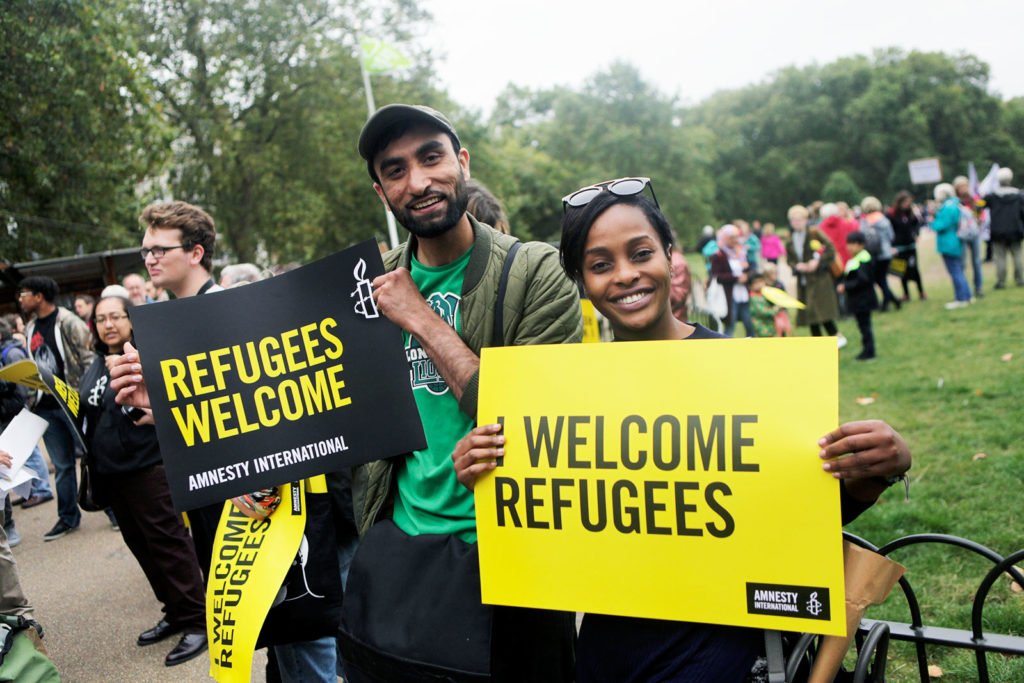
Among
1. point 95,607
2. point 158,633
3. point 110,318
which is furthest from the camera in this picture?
point 95,607

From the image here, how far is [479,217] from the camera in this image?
10.4ft

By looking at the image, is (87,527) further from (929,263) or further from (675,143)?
(675,143)

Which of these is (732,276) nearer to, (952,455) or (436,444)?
(952,455)

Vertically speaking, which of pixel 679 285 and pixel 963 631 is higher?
pixel 679 285

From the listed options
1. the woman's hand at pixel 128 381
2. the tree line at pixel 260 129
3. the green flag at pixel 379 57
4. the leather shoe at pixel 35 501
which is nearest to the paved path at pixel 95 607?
the leather shoe at pixel 35 501

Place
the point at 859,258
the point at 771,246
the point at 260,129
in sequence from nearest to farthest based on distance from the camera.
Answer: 1. the point at 859,258
2. the point at 771,246
3. the point at 260,129

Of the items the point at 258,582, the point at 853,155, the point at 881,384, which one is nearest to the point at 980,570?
the point at 258,582

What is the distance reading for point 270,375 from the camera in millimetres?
2205

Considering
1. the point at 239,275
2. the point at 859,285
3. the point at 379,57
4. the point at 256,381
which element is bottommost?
the point at 859,285

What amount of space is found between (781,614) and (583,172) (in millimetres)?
46510

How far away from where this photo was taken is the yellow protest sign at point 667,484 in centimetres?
162

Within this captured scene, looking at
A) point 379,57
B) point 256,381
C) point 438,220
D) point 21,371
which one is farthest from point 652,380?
point 379,57

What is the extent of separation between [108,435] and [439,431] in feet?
10.1

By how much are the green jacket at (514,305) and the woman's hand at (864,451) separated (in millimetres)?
774
